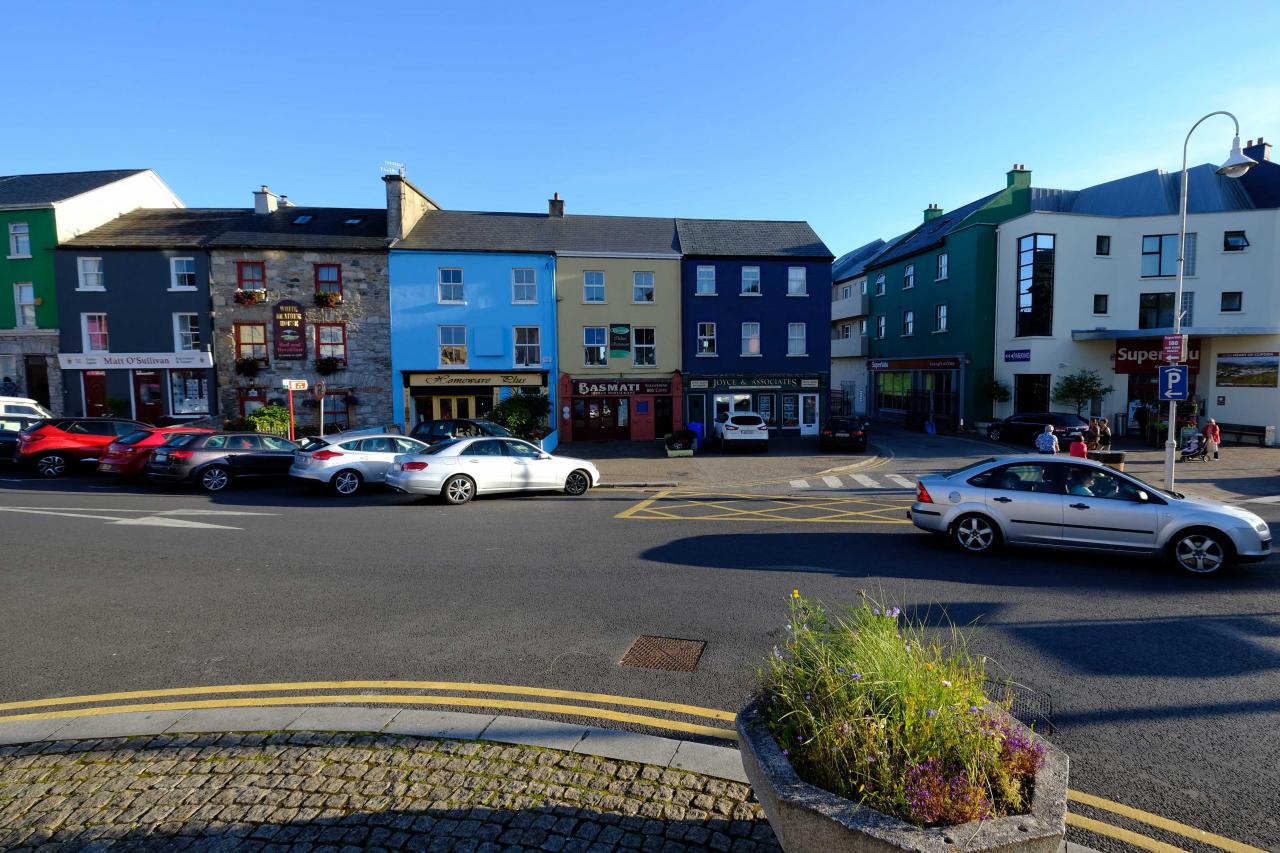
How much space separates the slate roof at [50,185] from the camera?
28656 mm

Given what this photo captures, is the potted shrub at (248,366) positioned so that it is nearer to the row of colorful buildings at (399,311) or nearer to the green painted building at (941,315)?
the row of colorful buildings at (399,311)

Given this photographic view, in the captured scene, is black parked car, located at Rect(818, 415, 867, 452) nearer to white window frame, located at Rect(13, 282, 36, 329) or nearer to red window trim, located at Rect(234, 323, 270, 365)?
red window trim, located at Rect(234, 323, 270, 365)

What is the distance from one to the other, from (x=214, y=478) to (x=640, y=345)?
19.2 m

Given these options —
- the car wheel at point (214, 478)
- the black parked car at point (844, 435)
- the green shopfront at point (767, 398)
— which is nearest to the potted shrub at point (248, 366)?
the car wheel at point (214, 478)

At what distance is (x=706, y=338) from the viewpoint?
3136 centimetres

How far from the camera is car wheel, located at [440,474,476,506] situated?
13.8m

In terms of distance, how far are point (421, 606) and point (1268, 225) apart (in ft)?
125

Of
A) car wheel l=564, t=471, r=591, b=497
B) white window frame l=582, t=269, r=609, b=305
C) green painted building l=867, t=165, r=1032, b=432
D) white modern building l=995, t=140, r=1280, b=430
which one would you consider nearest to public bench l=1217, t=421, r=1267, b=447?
white modern building l=995, t=140, r=1280, b=430

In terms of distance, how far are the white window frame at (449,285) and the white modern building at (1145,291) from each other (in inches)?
1007

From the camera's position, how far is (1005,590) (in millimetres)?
7543

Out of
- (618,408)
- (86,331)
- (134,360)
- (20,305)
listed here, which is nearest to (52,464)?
(134,360)

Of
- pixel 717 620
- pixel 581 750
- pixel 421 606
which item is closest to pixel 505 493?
pixel 421 606

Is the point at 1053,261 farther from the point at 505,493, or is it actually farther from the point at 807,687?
the point at 807,687

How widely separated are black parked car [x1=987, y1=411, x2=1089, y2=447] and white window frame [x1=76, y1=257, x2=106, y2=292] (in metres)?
39.0
